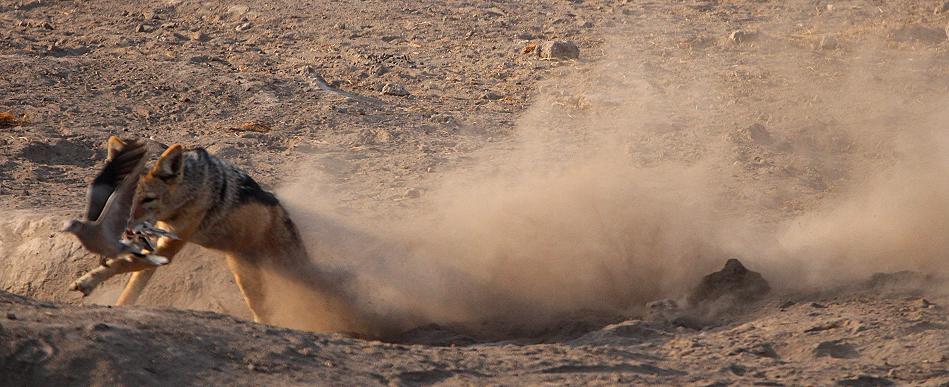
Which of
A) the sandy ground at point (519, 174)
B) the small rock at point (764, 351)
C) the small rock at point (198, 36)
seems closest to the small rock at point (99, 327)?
the sandy ground at point (519, 174)

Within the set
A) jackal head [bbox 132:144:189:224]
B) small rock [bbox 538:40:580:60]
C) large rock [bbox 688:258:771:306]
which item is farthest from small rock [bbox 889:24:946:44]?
jackal head [bbox 132:144:189:224]

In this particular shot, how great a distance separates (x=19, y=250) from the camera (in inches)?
299

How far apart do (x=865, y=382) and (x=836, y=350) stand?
487mm

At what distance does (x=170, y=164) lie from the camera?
6.11 meters

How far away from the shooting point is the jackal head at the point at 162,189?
6023 millimetres

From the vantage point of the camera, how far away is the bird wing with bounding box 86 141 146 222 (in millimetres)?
5449

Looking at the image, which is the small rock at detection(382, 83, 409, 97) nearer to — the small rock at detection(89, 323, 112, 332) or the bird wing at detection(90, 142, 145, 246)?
the bird wing at detection(90, 142, 145, 246)

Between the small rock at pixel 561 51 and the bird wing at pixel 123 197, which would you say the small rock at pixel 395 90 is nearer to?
the small rock at pixel 561 51

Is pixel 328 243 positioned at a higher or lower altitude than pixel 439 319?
higher

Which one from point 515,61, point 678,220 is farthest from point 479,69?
point 678,220

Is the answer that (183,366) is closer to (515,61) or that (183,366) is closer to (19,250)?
(19,250)

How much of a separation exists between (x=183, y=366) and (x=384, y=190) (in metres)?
4.53

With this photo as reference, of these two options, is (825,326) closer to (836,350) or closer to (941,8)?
(836,350)

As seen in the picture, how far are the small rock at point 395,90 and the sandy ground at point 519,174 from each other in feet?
0.14
